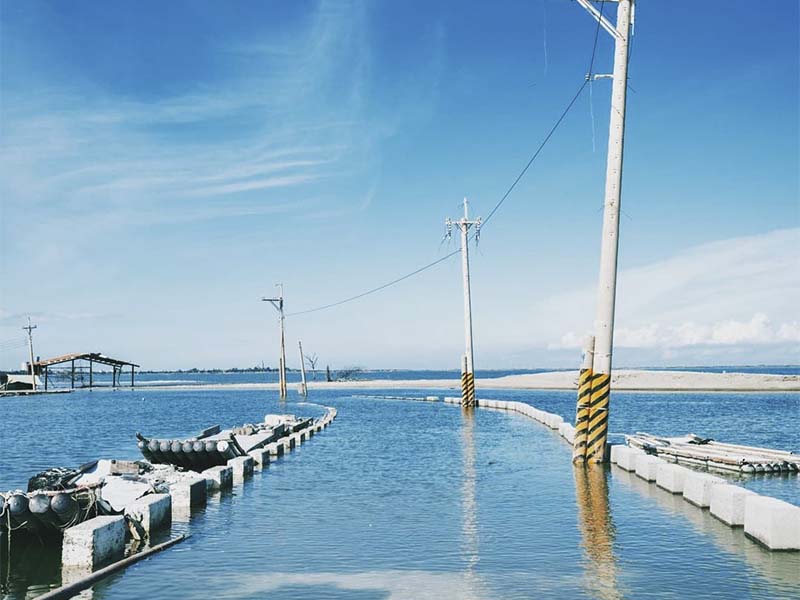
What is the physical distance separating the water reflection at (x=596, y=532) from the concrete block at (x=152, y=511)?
306 inches

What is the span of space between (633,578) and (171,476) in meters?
12.7

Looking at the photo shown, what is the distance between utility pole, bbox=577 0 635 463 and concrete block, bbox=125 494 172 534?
39.7 ft

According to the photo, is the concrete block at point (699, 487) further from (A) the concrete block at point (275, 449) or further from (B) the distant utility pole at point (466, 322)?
(B) the distant utility pole at point (466, 322)

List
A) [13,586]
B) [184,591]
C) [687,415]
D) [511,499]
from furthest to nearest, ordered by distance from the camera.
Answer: [687,415] < [511,499] < [13,586] < [184,591]

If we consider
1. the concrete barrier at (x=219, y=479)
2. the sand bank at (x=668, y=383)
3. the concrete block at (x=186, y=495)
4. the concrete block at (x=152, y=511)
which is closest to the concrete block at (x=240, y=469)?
the concrete barrier at (x=219, y=479)

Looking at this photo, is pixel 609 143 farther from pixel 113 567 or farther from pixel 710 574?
pixel 113 567

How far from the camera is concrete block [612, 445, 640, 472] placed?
20812 millimetres

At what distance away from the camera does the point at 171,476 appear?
19781mm

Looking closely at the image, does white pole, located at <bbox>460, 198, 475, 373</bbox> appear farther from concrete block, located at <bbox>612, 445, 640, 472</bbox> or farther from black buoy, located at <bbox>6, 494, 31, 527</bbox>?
black buoy, located at <bbox>6, 494, 31, 527</bbox>

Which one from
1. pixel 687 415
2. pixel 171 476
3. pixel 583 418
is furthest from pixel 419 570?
pixel 687 415

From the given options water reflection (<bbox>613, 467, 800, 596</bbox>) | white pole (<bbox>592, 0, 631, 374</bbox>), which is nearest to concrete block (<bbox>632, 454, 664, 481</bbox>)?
water reflection (<bbox>613, 467, 800, 596</bbox>)

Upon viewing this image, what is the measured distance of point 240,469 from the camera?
21375 mm

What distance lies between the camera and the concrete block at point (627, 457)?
819 inches

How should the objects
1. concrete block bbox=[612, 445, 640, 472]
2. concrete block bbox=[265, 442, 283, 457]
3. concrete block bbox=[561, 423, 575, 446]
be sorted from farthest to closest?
1. concrete block bbox=[561, 423, 575, 446]
2. concrete block bbox=[265, 442, 283, 457]
3. concrete block bbox=[612, 445, 640, 472]
